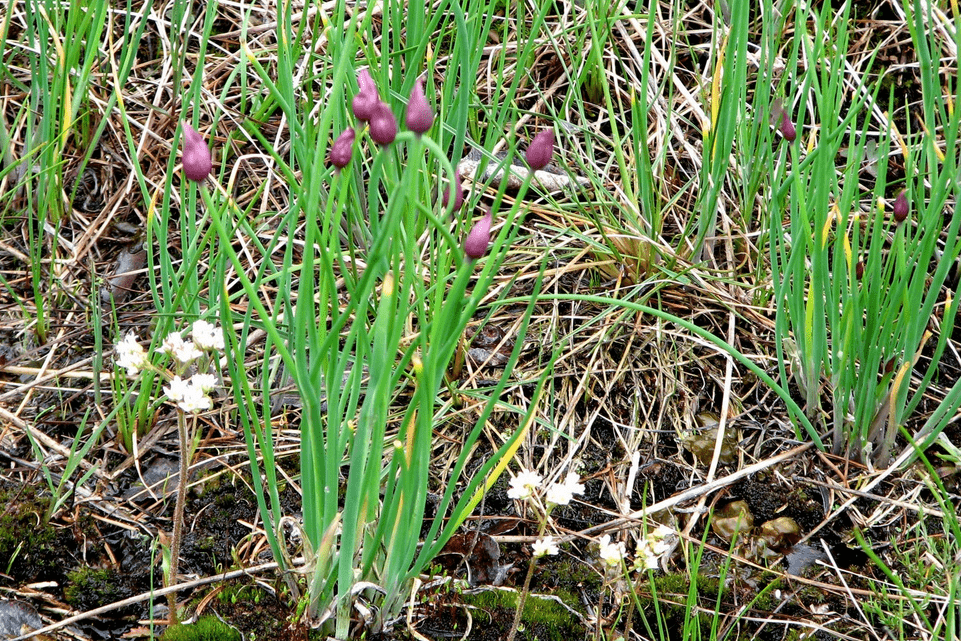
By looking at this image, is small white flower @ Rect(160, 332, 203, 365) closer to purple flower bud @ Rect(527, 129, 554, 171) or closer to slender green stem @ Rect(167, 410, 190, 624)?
slender green stem @ Rect(167, 410, 190, 624)

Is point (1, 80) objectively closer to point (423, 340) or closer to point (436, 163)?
point (436, 163)

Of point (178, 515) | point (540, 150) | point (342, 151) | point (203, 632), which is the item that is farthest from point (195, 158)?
point (203, 632)

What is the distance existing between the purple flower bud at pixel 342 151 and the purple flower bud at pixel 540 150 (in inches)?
9.6

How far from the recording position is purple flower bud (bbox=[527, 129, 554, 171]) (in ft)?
3.76

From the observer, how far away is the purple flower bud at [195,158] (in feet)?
3.62

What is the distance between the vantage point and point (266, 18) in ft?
8.50

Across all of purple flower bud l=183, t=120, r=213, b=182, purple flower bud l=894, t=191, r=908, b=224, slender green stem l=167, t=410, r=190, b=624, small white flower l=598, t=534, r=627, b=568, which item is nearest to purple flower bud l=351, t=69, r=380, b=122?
purple flower bud l=183, t=120, r=213, b=182

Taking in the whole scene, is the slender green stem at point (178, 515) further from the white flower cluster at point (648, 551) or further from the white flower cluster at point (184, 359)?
the white flower cluster at point (648, 551)

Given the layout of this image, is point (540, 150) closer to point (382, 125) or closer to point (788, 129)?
point (382, 125)

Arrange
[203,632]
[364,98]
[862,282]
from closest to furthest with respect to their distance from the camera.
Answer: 1. [364,98]
2. [203,632]
3. [862,282]

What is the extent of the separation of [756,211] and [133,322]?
62.6 inches

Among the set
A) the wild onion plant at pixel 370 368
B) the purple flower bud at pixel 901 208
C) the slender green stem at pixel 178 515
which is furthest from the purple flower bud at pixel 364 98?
the purple flower bud at pixel 901 208

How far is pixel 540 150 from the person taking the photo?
3.78 feet

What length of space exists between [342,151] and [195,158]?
19cm
